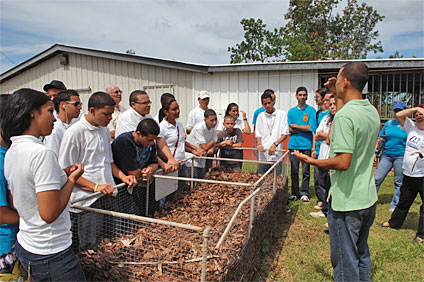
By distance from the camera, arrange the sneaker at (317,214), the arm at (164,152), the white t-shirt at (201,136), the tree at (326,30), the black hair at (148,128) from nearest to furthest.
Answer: the black hair at (148,128) < the arm at (164,152) < the white t-shirt at (201,136) < the sneaker at (317,214) < the tree at (326,30)

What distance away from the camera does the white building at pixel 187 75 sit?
896 cm

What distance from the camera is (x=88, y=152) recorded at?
2791mm

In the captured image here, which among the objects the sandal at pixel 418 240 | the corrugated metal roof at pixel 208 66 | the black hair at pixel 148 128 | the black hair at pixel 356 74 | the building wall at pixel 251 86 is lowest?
the sandal at pixel 418 240

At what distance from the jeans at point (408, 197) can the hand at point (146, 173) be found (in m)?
3.82

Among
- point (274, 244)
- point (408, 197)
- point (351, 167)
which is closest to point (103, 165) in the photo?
point (351, 167)

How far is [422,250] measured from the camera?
13.5ft

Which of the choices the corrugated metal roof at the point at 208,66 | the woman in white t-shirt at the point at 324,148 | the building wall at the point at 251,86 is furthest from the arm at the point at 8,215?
the building wall at the point at 251,86

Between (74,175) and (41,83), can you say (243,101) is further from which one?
(41,83)

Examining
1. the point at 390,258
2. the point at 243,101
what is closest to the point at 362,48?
the point at 243,101

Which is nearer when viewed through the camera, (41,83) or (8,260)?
(8,260)

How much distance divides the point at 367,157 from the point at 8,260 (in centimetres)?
269

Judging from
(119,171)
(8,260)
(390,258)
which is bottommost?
(390,258)

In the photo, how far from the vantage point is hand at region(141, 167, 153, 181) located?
3.45 meters

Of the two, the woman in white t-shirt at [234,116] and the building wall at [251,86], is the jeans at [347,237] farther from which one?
the building wall at [251,86]
